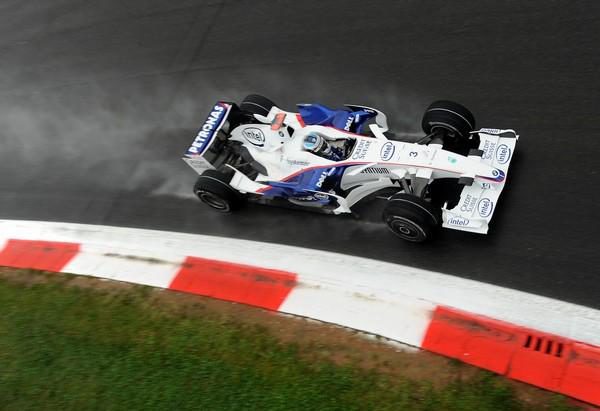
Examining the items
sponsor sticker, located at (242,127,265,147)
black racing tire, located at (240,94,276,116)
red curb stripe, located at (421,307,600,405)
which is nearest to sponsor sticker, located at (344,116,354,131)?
sponsor sticker, located at (242,127,265,147)

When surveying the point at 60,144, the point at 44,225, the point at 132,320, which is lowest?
the point at 132,320

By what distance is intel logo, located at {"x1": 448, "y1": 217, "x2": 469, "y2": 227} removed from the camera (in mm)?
5457

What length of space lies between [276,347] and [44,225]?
4633mm

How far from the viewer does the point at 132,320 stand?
6176mm

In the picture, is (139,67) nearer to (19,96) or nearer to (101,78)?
(101,78)

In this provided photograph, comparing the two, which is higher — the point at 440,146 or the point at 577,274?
the point at 440,146

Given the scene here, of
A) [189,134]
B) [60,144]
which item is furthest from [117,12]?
[189,134]

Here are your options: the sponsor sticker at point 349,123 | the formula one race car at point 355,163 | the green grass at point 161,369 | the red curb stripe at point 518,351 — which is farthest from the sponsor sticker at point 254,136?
the red curb stripe at point 518,351

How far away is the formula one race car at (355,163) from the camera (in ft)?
18.2

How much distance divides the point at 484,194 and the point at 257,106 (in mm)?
3200

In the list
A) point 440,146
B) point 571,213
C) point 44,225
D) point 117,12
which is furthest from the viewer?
point 117,12

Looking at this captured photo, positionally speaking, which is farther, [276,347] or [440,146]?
[440,146]

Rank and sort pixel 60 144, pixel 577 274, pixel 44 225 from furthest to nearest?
pixel 60 144 < pixel 44 225 < pixel 577 274

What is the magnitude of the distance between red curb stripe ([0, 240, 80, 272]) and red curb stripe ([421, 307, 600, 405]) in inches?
196
